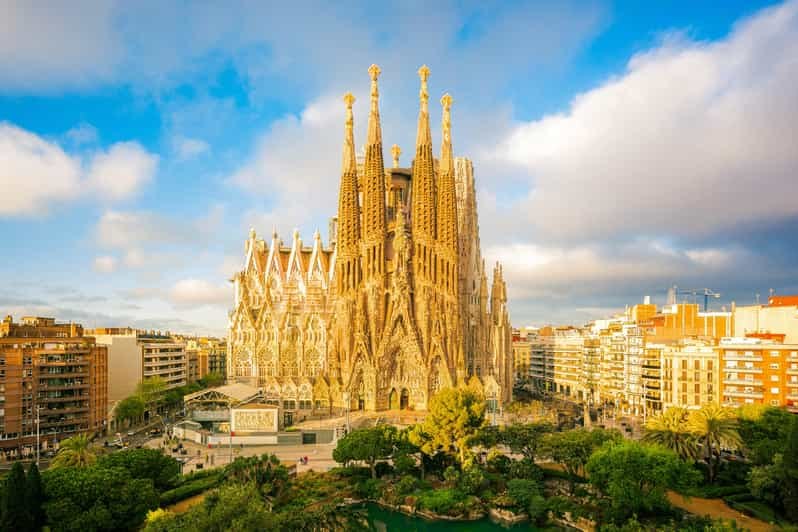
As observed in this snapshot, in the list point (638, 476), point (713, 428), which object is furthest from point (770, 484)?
point (638, 476)

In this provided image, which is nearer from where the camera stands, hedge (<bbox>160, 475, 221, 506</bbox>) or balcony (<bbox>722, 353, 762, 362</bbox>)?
hedge (<bbox>160, 475, 221, 506</bbox>)

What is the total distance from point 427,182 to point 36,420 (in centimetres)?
3910

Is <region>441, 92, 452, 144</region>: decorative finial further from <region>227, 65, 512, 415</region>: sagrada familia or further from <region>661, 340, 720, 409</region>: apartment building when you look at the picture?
<region>661, 340, 720, 409</region>: apartment building

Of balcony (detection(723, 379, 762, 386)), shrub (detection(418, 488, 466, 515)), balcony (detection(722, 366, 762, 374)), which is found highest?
balcony (detection(722, 366, 762, 374))

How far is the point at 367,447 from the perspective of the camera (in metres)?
32.0

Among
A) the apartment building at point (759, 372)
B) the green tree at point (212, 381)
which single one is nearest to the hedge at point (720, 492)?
the apartment building at point (759, 372)

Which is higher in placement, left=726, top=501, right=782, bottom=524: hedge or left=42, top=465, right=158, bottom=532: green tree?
left=42, top=465, right=158, bottom=532: green tree

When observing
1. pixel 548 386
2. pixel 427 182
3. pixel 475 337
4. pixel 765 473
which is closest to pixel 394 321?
pixel 475 337

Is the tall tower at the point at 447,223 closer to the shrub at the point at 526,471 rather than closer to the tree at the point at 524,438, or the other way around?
the tree at the point at 524,438

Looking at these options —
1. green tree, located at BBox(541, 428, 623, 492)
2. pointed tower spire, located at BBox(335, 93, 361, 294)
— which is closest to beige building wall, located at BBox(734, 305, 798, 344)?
green tree, located at BBox(541, 428, 623, 492)

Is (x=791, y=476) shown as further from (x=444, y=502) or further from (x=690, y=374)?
(x=690, y=374)

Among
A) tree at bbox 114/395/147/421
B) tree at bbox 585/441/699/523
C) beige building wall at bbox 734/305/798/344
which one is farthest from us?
tree at bbox 114/395/147/421

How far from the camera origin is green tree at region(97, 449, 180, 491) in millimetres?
26323

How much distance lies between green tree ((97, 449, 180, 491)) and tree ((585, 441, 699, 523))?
20443 millimetres
